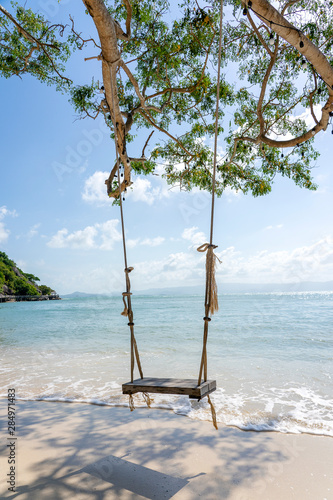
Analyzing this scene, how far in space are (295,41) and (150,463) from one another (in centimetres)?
287

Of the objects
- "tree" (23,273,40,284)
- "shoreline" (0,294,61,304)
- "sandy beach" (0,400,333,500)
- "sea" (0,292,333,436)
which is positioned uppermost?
"tree" (23,273,40,284)

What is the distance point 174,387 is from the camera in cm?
196

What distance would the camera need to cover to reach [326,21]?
4047 mm

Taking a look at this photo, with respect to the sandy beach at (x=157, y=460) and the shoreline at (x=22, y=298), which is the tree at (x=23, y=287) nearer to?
the shoreline at (x=22, y=298)

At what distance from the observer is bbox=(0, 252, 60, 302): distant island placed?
45.3m

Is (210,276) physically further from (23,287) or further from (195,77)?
(23,287)

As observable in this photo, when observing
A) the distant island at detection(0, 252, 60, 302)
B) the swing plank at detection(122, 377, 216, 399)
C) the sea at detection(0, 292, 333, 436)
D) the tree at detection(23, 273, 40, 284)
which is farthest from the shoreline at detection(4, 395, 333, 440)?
the tree at detection(23, 273, 40, 284)

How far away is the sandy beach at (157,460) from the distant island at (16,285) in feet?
146

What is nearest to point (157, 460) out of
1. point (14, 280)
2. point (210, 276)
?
point (210, 276)

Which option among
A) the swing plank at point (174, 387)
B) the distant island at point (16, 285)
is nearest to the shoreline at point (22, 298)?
the distant island at point (16, 285)

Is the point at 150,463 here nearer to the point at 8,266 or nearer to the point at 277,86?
the point at 277,86

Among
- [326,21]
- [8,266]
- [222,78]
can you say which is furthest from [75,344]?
[8,266]

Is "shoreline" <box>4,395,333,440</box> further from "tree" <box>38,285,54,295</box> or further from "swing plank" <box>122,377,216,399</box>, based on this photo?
"tree" <box>38,285,54,295</box>

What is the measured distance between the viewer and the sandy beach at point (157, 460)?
6.68 ft
